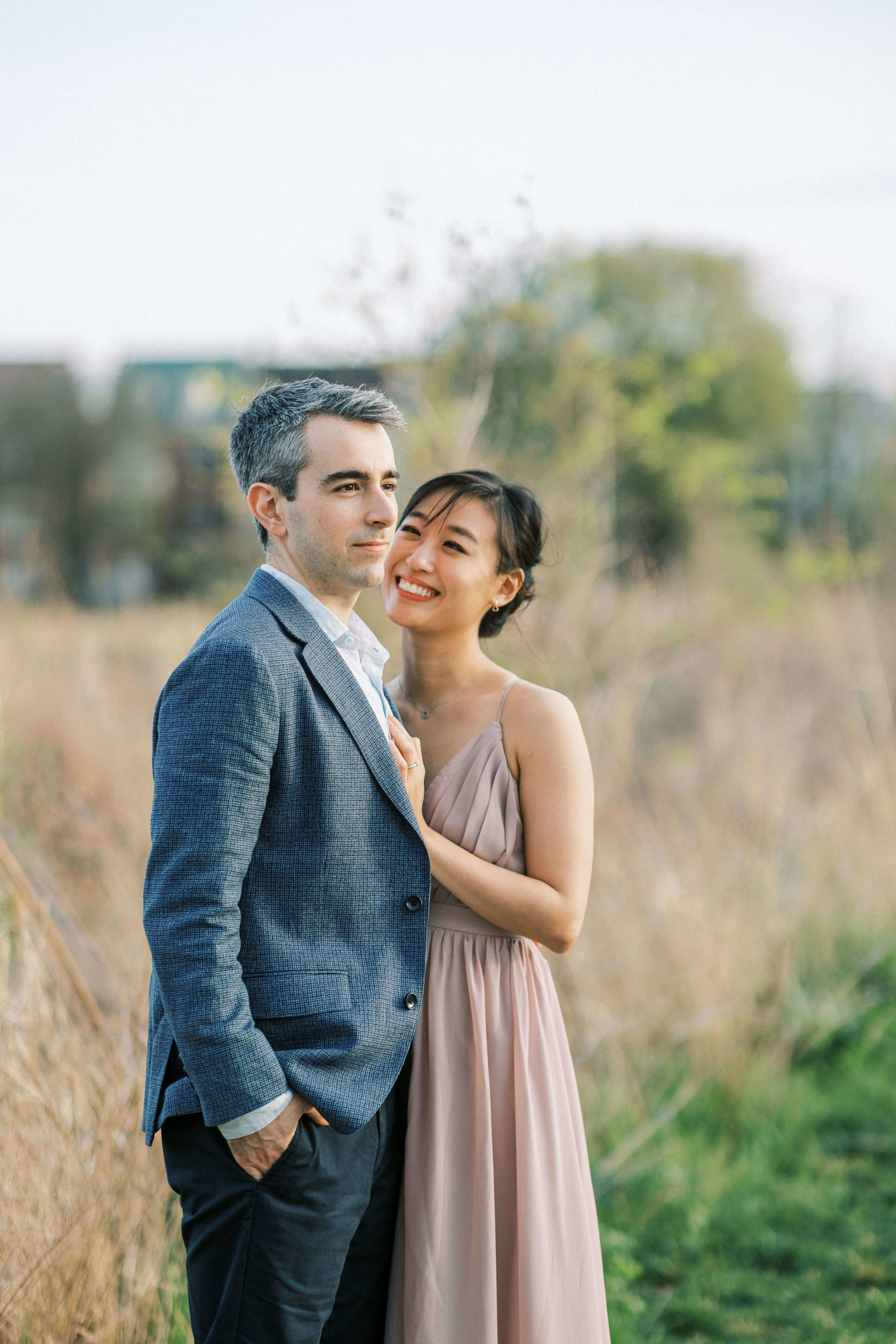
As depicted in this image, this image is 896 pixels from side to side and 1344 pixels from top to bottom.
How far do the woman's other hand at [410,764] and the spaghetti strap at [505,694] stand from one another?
0.26 m

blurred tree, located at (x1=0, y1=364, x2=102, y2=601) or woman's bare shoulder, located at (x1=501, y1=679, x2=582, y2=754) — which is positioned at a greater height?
blurred tree, located at (x1=0, y1=364, x2=102, y2=601)

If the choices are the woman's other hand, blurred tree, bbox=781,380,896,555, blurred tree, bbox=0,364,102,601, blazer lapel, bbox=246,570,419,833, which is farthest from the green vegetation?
blurred tree, bbox=0,364,102,601

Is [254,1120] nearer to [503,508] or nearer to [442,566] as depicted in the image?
[442,566]

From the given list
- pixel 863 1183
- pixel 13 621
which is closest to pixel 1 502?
pixel 13 621

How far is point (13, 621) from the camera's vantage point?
24.2 ft

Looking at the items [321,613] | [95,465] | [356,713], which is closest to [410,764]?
[356,713]

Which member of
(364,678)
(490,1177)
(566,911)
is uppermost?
(364,678)

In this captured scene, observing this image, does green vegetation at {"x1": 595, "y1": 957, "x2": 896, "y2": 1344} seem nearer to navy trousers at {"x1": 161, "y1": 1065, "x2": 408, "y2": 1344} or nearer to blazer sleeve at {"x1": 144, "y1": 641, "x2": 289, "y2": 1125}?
navy trousers at {"x1": 161, "y1": 1065, "x2": 408, "y2": 1344}

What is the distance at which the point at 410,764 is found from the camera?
72.9 inches

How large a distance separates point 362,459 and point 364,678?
371mm

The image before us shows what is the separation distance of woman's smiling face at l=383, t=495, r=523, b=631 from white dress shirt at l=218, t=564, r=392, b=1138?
6.6 inches

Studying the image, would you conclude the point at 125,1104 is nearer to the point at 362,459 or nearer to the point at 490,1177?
the point at 490,1177

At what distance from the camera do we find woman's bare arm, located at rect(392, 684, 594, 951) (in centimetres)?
193

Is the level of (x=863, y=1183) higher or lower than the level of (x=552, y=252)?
lower
